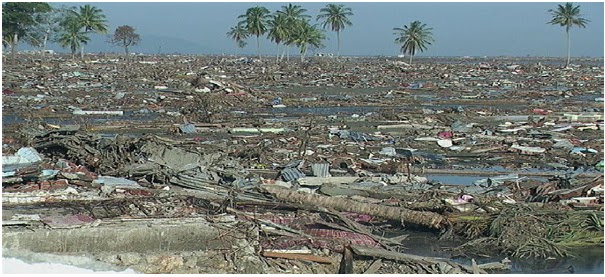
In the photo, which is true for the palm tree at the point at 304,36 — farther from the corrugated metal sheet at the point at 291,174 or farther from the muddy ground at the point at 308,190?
the corrugated metal sheet at the point at 291,174

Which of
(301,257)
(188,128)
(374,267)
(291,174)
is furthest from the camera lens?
(188,128)

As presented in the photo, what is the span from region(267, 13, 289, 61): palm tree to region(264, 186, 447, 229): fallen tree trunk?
54.1 meters

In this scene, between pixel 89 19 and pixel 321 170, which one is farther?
pixel 89 19

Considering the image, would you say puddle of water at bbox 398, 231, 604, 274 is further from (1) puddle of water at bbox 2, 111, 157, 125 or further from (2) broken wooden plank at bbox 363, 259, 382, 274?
(1) puddle of water at bbox 2, 111, 157, 125

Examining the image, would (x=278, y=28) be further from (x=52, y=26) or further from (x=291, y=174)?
(x=291, y=174)

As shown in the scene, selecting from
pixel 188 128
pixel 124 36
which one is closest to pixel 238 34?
pixel 124 36

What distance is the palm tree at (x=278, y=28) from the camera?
209 feet

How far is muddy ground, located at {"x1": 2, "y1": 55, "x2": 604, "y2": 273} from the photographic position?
7656 mm

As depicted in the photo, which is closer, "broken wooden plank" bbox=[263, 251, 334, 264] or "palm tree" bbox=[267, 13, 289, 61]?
"broken wooden plank" bbox=[263, 251, 334, 264]

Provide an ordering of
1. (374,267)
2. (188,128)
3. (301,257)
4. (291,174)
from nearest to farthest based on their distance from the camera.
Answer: (374,267) → (301,257) → (291,174) → (188,128)

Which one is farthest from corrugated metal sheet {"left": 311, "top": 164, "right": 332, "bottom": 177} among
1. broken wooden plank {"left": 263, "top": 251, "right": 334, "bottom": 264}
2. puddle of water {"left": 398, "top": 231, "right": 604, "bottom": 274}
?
broken wooden plank {"left": 263, "top": 251, "right": 334, "bottom": 264}

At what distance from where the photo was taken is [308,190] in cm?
1077

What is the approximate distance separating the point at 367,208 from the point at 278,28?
5505cm

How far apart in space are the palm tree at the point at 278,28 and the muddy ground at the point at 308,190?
42468 millimetres
